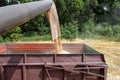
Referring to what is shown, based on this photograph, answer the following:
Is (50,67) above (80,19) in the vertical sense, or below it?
below

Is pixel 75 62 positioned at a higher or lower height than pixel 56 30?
lower

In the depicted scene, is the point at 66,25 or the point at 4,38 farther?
the point at 66,25

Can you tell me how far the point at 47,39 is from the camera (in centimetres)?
2438

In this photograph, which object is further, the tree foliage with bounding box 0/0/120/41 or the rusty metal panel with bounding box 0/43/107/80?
Answer: the tree foliage with bounding box 0/0/120/41

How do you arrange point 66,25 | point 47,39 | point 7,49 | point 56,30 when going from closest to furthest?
point 56,30, point 7,49, point 47,39, point 66,25

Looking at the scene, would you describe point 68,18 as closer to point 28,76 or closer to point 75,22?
point 75,22

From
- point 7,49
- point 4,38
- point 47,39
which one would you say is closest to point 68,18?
point 47,39

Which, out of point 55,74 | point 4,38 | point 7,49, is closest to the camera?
point 55,74

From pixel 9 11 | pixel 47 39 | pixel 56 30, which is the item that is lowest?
pixel 47 39

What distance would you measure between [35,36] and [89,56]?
19.8 m

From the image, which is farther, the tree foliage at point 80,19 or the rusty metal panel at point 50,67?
the tree foliage at point 80,19

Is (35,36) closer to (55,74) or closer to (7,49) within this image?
(7,49)

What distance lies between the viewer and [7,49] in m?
8.98

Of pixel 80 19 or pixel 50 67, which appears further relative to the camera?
pixel 80 19
